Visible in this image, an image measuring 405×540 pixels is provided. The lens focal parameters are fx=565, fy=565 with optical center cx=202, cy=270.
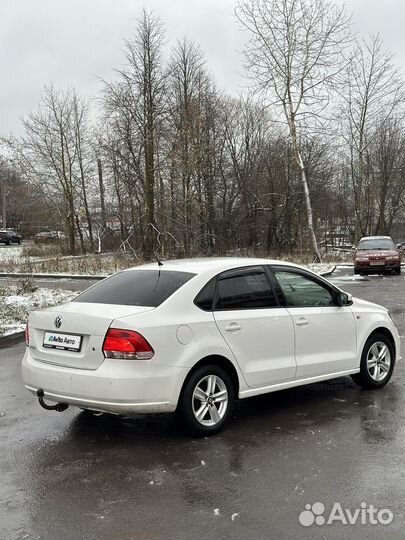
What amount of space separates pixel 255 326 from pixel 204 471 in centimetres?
154

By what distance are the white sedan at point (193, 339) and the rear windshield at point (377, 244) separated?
1858 cm

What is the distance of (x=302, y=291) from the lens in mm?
6004

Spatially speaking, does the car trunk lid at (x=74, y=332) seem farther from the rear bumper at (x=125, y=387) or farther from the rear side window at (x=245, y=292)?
the rear side window at (x=245, y=292)

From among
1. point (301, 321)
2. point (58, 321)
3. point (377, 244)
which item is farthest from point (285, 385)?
point (377, 244)

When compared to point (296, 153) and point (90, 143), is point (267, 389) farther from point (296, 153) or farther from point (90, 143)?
point (90, 143)

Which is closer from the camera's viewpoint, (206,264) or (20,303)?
(206,264)

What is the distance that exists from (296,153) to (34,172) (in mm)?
21398

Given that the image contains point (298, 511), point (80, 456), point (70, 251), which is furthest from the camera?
point (70, 251)

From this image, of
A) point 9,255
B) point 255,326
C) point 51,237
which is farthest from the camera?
point 51,237

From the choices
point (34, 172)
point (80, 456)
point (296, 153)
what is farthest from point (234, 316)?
point (34, 172)

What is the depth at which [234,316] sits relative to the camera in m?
5.19

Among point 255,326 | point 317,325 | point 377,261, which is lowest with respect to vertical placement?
point 377,261

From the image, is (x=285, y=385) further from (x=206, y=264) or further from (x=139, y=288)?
(x=139, y=288)

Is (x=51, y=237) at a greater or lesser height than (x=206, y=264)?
greater
